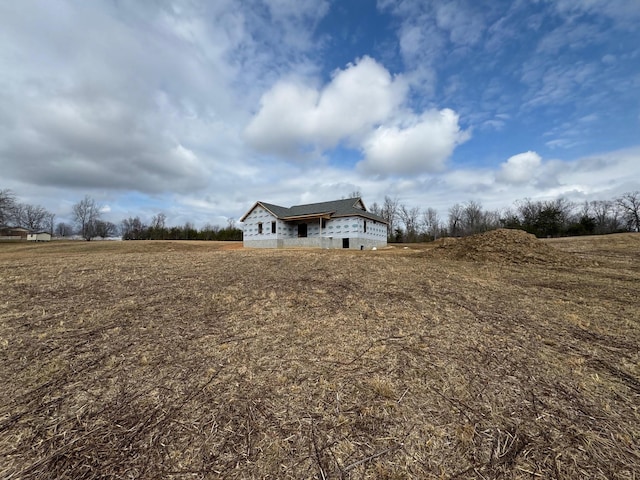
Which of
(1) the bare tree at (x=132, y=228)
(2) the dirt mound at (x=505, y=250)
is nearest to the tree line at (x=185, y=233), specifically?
(1) the bare tree at (x=132, y=228)

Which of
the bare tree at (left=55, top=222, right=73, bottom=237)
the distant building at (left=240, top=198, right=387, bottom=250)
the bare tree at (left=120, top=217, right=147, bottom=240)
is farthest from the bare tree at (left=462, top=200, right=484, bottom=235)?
the bare tree at (left=55, top=222, right=73, bottom=237)

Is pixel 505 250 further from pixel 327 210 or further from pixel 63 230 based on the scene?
pixel 63 230

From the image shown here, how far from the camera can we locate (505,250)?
12195 millimetres

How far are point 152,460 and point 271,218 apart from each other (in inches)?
936

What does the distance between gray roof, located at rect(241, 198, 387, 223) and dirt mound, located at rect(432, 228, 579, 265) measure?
10573 mm

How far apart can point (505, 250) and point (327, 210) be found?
51.6 ft

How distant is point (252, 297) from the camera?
6.55 metres

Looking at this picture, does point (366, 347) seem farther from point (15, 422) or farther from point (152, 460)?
point (15, 422)

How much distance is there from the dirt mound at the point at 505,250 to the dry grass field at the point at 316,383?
4.78m

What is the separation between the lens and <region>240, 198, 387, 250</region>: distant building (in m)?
23.8

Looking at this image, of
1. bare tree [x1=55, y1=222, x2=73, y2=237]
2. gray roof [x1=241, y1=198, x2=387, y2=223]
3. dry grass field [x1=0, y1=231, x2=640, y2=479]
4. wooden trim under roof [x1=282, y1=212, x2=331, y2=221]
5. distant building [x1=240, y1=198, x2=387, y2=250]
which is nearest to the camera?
dry grass field [x1=0, y1=231, x2=640, y2=479]

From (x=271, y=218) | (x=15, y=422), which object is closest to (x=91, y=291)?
(x=15, y=422)

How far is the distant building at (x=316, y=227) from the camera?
2378 centimetres

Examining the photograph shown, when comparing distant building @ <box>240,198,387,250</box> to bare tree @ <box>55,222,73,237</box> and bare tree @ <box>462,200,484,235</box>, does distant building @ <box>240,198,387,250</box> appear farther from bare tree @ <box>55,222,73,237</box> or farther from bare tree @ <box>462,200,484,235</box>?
bare tree @ <box>55,222,73,237</box>
